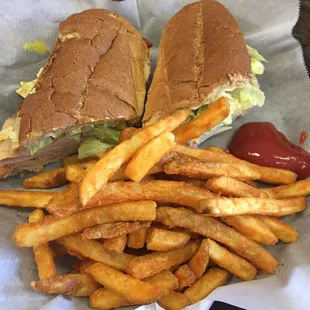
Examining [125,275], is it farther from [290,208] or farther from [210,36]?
[210,36]

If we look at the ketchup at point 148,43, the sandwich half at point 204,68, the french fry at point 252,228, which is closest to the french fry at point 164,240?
the french fry at point 252,228

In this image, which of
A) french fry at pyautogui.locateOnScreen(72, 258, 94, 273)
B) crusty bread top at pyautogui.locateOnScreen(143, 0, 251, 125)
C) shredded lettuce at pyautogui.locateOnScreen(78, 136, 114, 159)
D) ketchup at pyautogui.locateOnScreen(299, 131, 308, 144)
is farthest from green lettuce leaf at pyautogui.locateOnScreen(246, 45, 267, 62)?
french fry at pyautogui.locateOnScreen(72, 258, 94, 273)

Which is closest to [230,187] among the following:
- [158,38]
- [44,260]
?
[44,260]

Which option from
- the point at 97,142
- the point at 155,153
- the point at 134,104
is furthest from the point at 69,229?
the point at 134,104

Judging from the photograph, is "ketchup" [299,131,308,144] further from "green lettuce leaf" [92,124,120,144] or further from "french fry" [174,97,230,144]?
"green lettuce leaf" [92,124,120,144]

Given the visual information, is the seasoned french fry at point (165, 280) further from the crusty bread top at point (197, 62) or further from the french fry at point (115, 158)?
the crusty bread top at point (197, 62)

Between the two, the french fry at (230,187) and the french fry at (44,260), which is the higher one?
the french fry at (230,187)

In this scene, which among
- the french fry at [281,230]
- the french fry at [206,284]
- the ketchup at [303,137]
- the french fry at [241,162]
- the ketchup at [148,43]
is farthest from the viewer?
the ketchup at [148,43]
